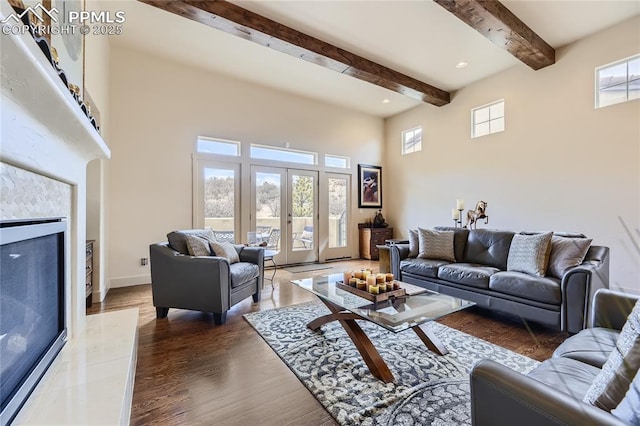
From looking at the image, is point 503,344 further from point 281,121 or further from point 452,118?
point 281,121

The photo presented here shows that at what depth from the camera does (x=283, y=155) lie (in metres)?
5.63

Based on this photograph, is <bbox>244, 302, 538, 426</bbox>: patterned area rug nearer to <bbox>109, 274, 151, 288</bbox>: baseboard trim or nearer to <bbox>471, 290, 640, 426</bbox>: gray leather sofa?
<bbox>471, 290, 640, 426</bbox>: gray leather sofa

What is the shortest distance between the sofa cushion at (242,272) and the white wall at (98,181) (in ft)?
5.53

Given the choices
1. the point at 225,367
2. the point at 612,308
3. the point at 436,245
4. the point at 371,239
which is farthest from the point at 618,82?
the point at 225,367

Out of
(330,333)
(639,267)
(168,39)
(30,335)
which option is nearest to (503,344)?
(330,333)

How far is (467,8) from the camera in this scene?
2.92 meters

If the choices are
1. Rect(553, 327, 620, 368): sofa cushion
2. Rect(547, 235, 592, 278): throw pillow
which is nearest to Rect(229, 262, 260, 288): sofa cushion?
Rect(553, 327, 620, 368): sofa cushion

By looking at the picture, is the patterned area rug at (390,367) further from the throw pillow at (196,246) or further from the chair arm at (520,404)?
the throw pillow at (196,246)

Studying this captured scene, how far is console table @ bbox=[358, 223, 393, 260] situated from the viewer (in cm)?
635

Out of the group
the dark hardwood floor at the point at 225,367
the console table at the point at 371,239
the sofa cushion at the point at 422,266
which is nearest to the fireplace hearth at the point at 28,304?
the dark hardwood floor at the point at 225,367

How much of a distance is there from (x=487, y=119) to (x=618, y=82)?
5.37ft

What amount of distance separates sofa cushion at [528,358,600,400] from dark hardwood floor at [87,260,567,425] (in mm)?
1012

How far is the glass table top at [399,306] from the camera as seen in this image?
69.8 inches

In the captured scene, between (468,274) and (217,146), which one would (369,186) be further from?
(468,274)
